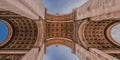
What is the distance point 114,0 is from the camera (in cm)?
1138

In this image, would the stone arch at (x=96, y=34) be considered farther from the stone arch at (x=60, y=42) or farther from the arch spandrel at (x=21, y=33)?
the arch spandrel at (x=21, y=33)

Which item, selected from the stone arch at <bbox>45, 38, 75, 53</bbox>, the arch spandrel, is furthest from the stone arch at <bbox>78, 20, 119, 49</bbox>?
the arch spandrel

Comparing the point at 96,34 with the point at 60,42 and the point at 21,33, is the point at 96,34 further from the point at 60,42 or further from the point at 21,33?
the point at 21,33

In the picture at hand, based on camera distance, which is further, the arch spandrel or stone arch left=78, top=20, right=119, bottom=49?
stone arch left=78, top=20, right=119, bottom=49

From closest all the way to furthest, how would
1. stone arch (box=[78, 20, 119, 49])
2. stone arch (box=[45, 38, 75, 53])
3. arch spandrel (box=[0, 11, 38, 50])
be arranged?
arch spandrel (box=[0, 11, 38, 50]) < stone arch (box=[78, 20, 119, 49]) < stone arch (box=[45, 38, 75, 53])

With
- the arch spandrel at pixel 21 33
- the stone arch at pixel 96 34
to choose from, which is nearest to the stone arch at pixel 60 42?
the stone arch at pixel 96 34

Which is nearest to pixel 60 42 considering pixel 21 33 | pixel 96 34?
pixel 96 34

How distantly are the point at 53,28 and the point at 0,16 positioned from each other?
937 centimetres

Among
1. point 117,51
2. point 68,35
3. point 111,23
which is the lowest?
point 117,51

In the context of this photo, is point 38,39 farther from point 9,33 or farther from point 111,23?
point 111,23

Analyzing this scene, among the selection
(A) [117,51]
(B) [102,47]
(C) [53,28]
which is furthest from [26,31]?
(A) [117,51]

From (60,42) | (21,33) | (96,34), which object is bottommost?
(60,42)

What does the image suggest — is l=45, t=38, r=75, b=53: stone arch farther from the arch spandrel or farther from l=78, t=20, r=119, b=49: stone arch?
the arch spandrel

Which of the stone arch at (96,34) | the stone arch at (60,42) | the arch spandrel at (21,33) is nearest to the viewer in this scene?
the arch spandrel at (21,33)
